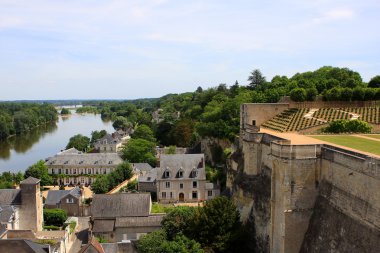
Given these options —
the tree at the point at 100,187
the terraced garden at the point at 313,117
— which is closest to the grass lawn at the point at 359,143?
the terraced garden at the point at 313,117

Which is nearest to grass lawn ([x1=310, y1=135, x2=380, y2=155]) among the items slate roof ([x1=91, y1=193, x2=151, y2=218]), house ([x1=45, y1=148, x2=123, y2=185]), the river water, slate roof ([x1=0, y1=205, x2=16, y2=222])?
slate roof ([x1=91, y1=193, x2=151, y2=218])

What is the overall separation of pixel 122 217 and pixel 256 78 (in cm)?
4889

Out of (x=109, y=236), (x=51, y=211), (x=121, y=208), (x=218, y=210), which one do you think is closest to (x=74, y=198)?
(x=51, y=211)

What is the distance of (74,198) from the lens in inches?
1467

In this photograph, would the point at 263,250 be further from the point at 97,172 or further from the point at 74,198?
the point at 97,172

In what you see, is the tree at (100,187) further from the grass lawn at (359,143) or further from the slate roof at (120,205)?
the grass lawn at (359,143)

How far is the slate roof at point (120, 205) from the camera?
103 feet

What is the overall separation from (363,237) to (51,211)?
90.3 feet

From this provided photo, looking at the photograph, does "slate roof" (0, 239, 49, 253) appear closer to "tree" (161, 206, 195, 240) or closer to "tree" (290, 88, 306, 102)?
"tree" (161, 206, 195, 240)

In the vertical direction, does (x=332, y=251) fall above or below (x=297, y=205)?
below

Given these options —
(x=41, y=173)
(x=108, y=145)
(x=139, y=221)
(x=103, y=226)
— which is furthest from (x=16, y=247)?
(x=108, y=145)

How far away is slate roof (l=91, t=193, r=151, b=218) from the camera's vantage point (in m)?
31.3

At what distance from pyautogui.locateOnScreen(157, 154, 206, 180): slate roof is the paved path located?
9181 millimetres

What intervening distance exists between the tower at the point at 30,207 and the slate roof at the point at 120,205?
4.53 meters
